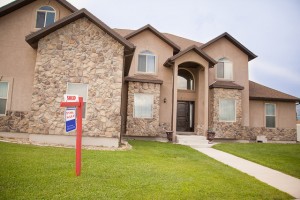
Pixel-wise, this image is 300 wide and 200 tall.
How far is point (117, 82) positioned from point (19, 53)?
6.06m

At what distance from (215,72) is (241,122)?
4.21m

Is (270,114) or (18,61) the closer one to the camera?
(18,61)

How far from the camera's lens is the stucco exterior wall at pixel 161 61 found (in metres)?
15.9

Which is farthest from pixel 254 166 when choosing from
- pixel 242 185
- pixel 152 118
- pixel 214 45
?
pixel 214 45

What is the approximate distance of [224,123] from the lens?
16109 millimetres

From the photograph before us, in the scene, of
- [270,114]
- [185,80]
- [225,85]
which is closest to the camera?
[225,85]

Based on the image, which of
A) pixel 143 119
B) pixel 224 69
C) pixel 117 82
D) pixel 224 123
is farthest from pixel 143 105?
pixel 224 69

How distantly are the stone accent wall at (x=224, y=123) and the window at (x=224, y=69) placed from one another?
1.56 m

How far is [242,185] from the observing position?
18.1ft

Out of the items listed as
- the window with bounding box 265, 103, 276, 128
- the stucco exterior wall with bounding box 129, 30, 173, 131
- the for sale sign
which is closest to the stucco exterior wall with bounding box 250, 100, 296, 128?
the window with bounding box 265, 103, 276, 128

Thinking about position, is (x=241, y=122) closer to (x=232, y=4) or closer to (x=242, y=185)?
(x=232, y=4)

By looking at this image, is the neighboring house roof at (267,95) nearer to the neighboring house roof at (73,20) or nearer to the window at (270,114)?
the window at (270,114)

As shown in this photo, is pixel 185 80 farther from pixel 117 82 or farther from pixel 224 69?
pixel 117 82

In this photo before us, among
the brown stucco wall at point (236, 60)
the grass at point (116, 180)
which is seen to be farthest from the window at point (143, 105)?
the grass at point (116, 180)
